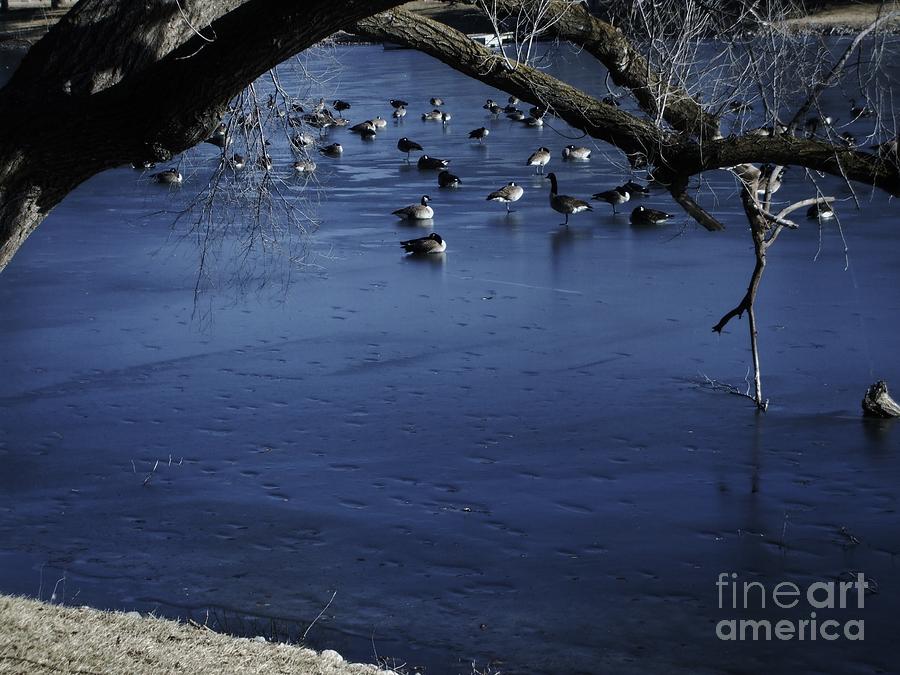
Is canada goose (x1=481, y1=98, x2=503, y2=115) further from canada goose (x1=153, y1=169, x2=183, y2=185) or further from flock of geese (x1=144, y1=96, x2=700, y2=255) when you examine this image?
canada goose (x1=153, y1=169, x2=183, y2=185)

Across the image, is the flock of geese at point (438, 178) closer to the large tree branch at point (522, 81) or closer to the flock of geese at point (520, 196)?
the flock of geese at point (520, 196)

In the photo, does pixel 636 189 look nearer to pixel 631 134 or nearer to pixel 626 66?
pixel 626 66

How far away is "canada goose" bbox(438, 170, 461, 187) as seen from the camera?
75.7ft

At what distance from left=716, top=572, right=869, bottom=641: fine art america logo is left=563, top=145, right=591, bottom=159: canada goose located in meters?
18.3

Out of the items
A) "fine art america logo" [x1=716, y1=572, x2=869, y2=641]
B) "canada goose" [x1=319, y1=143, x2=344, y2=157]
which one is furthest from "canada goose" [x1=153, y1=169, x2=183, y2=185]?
"fine art america logo" [x1=716, y1=572, x2=869, y2=641]

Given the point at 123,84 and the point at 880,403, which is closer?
the point at 123,84

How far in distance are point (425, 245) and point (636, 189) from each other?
205 inches

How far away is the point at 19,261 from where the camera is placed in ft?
59.6

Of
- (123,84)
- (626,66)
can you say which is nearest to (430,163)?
(626,66)

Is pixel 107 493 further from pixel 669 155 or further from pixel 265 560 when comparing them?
pixel 669 155

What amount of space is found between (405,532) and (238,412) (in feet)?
10.5

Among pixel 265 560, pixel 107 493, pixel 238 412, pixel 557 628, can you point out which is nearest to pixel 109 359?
pixel 238 412

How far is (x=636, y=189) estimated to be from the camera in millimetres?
21031

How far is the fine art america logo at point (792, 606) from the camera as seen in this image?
714 centimetres
